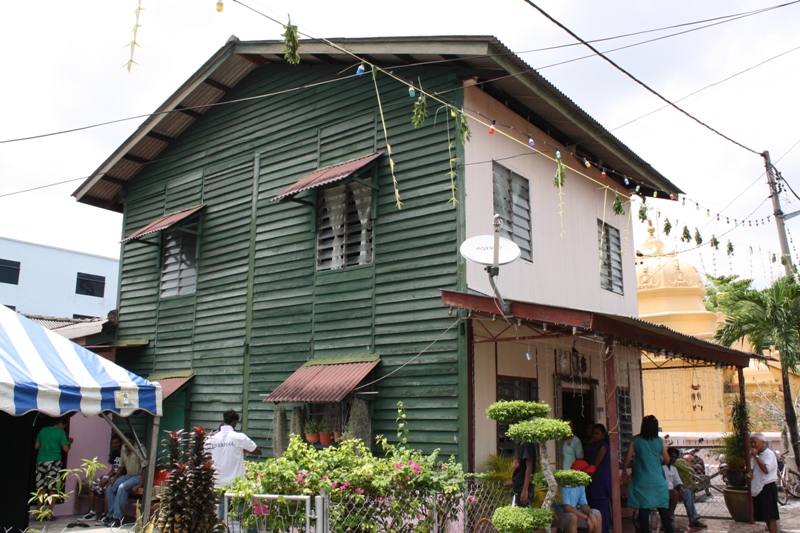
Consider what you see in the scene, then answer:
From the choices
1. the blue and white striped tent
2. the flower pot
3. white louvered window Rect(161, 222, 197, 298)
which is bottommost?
the flower pot

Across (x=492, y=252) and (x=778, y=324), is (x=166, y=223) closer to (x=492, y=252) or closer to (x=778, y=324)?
(x=492, y=252)

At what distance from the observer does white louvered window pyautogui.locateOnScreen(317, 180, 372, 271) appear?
34.9ft

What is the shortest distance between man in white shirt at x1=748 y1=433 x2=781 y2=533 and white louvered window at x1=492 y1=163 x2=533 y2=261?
14.1 ft

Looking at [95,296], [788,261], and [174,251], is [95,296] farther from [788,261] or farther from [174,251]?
[788,261]

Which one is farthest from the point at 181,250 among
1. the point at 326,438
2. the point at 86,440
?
the point at 326,438

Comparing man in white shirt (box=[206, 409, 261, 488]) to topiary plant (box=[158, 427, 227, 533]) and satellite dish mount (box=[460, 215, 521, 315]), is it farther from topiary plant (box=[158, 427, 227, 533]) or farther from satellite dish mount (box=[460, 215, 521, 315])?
satellite dish mount (box=[460, 215, 521, 315])

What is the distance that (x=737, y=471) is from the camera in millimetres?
11852

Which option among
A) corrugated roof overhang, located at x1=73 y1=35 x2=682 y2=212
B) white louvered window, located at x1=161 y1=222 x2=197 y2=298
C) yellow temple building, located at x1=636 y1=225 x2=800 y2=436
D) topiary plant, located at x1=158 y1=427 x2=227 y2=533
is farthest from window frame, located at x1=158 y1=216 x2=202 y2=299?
yellow temple building, located at x1=636 y1=225 x2=800 y2=436

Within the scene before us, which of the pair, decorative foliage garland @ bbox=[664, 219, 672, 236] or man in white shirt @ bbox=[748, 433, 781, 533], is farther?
decorative foliage garland @ bbox=[664, 219, 672, 236]

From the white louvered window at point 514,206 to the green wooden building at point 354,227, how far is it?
0.04 m

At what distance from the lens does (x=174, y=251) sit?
13.7 m

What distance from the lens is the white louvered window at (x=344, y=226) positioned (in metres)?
10.6

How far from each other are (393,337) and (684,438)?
11190 millimetres

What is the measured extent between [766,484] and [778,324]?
460 cm
